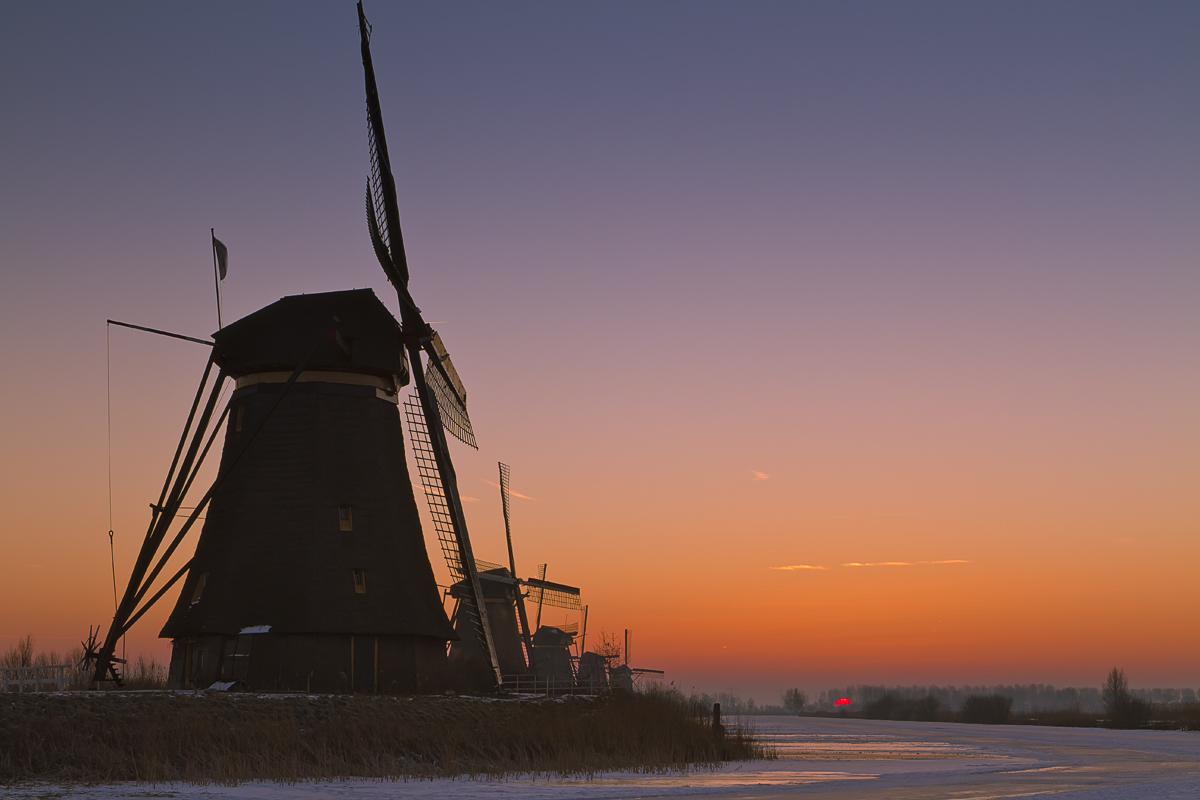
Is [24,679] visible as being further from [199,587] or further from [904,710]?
[904,710]

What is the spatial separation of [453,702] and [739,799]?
32.4ft

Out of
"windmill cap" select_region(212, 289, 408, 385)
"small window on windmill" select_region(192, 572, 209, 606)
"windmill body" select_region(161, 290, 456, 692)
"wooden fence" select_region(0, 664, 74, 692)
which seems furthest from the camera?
"windmill cap" select_region(212, 289, 408, 385)

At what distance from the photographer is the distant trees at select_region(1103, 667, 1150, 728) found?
67.0m

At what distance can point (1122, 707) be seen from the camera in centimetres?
7012

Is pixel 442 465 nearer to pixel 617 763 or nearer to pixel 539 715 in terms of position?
pixel 539 715

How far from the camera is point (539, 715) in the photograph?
84.0 feet

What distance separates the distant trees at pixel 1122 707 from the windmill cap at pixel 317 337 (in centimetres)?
5544

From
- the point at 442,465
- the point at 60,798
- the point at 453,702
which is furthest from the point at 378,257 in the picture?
the point at 60,798

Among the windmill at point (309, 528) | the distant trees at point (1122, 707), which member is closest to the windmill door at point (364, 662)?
the windmill at point (309, 528)

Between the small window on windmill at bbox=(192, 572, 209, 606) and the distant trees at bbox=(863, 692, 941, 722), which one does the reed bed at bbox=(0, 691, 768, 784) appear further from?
the distant trees at bbox=(863, 692, 941, 722)

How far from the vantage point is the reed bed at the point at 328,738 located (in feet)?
61.5

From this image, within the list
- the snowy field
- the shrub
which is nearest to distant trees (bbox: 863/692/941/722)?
the shrub

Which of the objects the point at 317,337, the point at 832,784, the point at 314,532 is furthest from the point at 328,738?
the point at 317,337

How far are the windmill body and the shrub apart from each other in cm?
6580
